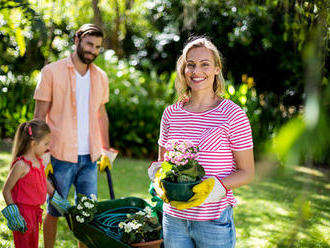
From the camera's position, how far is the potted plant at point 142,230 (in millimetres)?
2111

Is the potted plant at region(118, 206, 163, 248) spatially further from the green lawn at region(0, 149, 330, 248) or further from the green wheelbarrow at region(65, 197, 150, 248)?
the green lawn at region(0, 149, 330, 248)

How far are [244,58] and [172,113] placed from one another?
21.6ft

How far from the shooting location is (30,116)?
21.7 ft

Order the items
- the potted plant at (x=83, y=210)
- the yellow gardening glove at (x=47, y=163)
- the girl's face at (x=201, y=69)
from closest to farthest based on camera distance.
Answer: the girl's face at (x=201, y=69)
the potted plant at (x=83, y=210)
the yellow gardening glove at (x=47, y=163)

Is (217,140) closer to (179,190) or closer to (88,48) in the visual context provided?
(179,190)

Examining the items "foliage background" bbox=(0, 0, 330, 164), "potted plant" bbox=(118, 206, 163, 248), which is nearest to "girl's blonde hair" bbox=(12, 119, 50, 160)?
"potted plant" bbox=(118, 206, 163, 248)

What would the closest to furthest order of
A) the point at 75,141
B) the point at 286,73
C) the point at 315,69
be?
the point at 315,69
the point at 75,141
the point at 286,73

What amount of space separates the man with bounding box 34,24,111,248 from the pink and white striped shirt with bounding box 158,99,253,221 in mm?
1166

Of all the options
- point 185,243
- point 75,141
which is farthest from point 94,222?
point 185,243

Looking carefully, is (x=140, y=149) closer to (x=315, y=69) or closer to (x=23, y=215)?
(x=23, y=215)

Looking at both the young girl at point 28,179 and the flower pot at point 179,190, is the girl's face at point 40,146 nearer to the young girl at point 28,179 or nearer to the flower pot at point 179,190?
the young girl at point 28,179


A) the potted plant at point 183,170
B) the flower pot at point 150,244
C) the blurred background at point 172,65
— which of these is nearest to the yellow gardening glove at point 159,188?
the potted plant at point 183,170

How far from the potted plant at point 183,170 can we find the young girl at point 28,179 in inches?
40.0

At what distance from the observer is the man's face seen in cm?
277
